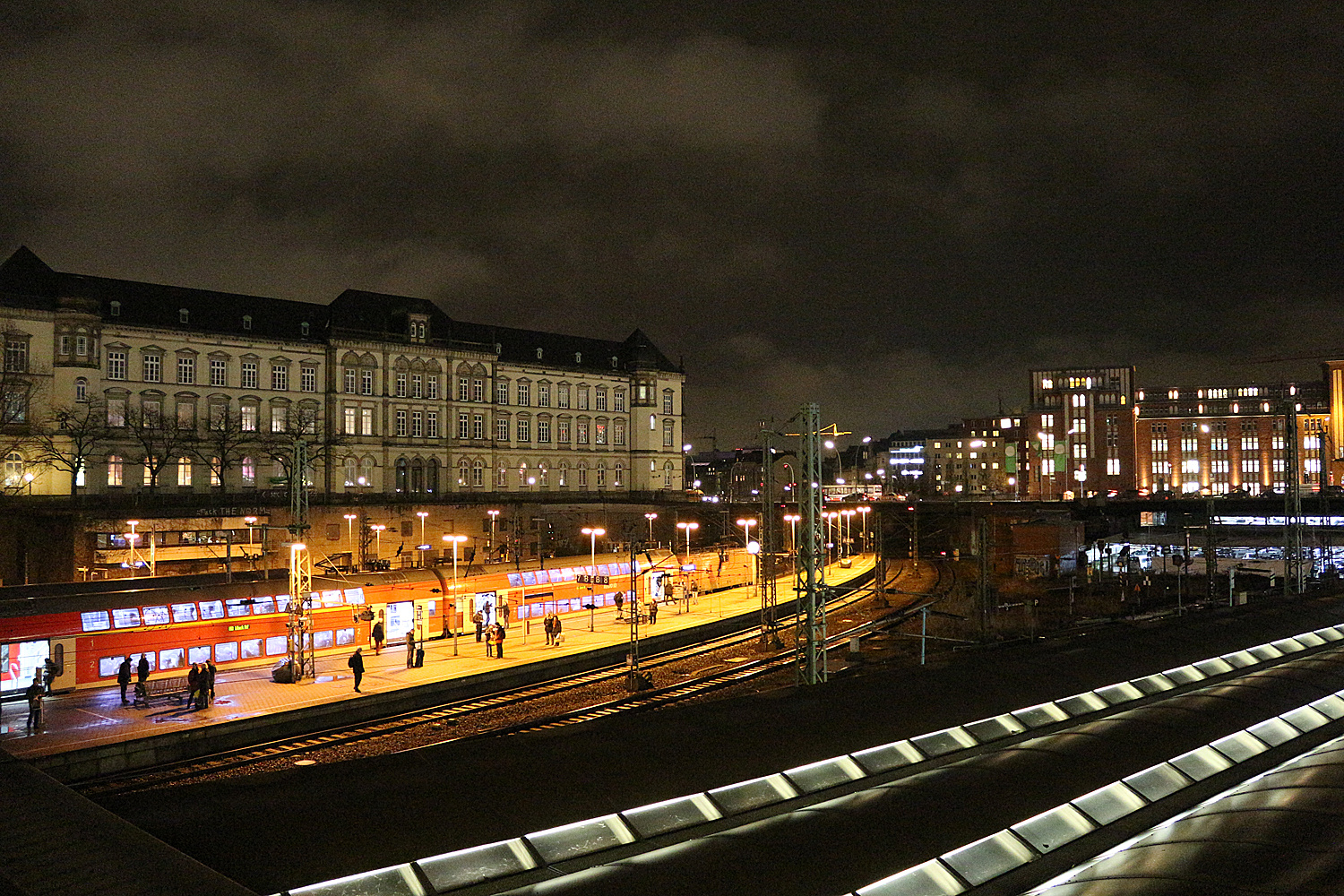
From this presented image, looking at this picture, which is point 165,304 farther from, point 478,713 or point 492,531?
point 478,713

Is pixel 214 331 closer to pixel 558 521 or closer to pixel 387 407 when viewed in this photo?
pixel 387 407

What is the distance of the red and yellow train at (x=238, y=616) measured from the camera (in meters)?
28.6

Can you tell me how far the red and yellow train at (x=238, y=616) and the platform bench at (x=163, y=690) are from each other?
211 centimetres

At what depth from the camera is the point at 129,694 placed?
28734mm

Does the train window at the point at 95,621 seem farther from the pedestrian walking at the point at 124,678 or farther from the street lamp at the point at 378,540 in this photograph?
the street lamp at the point at 378,540

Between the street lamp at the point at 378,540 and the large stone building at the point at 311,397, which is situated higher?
the large stone building at the point at 311,397

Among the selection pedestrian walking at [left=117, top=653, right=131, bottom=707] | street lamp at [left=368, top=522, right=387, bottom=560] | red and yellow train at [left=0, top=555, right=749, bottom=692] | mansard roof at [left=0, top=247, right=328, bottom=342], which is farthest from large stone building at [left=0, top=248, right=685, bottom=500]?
pedestrian walking at [left=117, top=653, right=131, bottom=707]

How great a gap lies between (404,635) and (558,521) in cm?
4285

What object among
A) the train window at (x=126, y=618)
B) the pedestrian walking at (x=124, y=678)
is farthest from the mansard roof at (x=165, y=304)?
the pedestrian walking at (x=124, y=678)

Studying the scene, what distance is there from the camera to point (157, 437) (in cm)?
6381

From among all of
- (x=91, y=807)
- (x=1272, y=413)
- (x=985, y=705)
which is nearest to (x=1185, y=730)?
(x=985, y=705)

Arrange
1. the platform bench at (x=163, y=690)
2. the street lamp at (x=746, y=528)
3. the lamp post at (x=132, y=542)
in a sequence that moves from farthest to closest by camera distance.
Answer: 1. the street lamp at (x=746, y=528)
2. the lamp post at (x=132, y=542)
3. the platform bench at (x=163, y=690)

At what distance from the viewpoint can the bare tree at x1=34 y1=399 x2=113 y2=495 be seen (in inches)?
2312

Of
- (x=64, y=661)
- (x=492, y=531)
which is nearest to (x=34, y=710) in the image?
(x=64, y=661)
